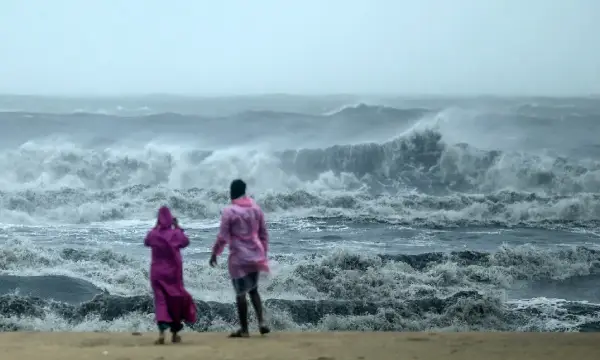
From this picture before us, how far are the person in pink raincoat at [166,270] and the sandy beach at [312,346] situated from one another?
0.20 m

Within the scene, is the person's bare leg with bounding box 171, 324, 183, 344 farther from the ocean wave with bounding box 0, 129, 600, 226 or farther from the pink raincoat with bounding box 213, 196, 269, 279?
the ocean wave with bounding box 0, 129, 600, 226

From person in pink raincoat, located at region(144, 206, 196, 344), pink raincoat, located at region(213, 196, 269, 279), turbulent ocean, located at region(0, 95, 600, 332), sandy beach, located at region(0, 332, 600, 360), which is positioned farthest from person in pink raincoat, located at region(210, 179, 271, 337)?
turbulent ocean, located at region(0, 95, 600, 332)

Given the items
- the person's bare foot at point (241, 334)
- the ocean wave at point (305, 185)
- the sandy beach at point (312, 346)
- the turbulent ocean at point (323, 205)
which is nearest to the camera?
the sandy beach at point (312, 346)

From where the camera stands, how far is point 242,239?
18.0 feet

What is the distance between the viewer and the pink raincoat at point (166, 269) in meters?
5.38

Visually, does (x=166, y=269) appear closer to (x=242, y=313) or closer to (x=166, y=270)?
(x=166, y=270)

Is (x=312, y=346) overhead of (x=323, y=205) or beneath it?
beneath

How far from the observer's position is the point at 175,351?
17.0 feet

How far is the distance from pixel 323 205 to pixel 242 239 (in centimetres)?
300

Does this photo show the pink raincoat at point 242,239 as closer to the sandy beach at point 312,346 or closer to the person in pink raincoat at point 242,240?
the person in pink raincoat at point 242,240

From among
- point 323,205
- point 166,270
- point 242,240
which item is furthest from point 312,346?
point 323,205

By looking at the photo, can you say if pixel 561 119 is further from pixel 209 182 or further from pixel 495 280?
pixel 209 182

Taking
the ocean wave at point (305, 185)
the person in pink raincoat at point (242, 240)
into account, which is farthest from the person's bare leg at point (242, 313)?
the ocean wave at point (305, 185)

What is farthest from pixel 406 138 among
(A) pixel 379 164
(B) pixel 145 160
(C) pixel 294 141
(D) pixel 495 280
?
(B) pixel 145 160
